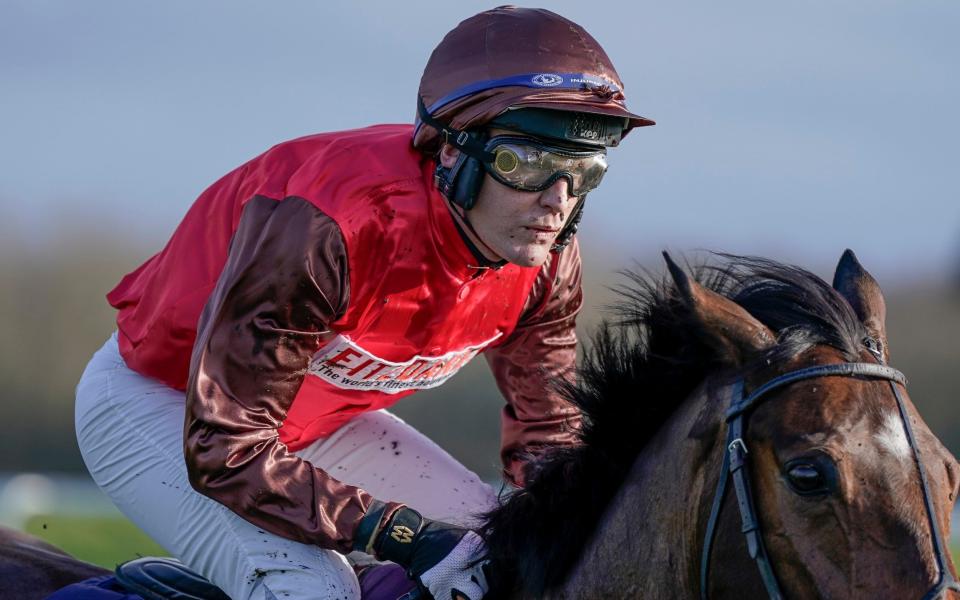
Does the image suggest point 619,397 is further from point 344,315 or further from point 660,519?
point 344,315

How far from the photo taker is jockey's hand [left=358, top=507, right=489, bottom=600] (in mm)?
2801

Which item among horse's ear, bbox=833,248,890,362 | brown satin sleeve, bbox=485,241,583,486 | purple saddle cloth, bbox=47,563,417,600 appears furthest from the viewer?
brown satin sleeve, bbox=485,241,583,486

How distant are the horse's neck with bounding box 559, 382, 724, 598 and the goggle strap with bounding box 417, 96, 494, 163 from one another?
79 centimetres

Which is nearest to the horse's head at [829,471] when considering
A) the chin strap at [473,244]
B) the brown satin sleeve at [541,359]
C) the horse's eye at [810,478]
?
the horse's eye at [810,478]

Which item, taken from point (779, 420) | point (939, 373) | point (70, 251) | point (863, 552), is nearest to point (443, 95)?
point (779, 420)

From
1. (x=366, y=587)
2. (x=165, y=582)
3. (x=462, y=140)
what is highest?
(x=462, y=140)

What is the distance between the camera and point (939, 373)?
15758 millimetres

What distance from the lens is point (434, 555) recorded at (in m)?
2.83

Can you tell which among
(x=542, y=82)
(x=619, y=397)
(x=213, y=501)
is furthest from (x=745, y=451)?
(x=213, y=501)

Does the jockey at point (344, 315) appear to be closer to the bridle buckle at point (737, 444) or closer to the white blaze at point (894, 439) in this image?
A: the bridle buckle at point (737, 444)

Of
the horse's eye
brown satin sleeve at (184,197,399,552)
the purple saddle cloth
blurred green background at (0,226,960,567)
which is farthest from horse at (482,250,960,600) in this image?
blurred green background at (0,226,960,567)

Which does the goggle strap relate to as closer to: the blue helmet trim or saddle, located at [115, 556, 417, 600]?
the blue helmet trim

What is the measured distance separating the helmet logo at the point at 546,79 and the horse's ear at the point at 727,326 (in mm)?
639

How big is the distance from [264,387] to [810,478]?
123 centimetres
